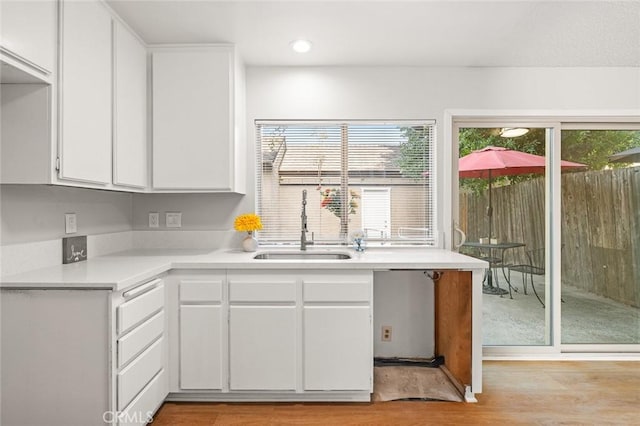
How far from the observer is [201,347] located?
2.26 m

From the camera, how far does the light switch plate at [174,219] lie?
296cm

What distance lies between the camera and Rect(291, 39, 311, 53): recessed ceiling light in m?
2.55

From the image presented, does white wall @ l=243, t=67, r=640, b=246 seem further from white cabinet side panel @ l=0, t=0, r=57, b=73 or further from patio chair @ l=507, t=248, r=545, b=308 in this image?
white cabinet side panel @ l=0, t=0, r=57, b=73

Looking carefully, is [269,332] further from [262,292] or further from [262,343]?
[262,292]

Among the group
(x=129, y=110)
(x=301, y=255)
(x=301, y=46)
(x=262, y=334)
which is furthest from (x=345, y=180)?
(x=129, y=110)

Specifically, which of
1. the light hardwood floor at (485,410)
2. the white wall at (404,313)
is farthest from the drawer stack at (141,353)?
the white wall at (404,313)

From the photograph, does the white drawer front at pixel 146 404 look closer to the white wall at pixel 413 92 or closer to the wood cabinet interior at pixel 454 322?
the white wall at pixel 413 92

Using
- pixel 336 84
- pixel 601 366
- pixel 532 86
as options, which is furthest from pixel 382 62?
pixel 601 366

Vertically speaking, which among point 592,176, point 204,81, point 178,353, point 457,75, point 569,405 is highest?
point 457,75

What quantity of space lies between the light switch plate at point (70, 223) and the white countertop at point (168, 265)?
8.1 inches

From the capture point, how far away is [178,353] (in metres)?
2.25

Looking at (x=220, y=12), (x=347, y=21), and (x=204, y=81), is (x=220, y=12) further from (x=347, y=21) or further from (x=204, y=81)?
(x=347, y=21)

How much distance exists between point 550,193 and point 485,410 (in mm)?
1820

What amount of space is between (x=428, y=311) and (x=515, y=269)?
2.75 ft
